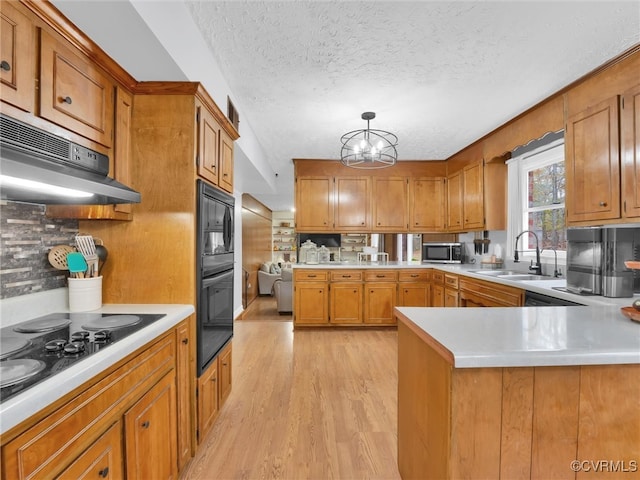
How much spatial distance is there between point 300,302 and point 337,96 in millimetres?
2719

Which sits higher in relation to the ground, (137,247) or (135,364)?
(137,247)

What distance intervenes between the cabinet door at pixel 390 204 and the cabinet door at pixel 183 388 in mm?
3550

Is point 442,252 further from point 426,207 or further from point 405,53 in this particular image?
point 405,53

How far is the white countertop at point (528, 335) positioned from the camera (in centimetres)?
93

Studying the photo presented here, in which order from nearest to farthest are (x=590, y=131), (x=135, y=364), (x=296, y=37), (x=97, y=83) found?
(x=135, y=364), (x=97, y=83), (x=296, y=37), (x=590, y=131)

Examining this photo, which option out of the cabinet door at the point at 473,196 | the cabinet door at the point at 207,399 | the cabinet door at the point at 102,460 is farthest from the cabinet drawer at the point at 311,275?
the cabinet door at the point at 102,460

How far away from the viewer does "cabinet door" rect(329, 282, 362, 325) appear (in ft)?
14.1

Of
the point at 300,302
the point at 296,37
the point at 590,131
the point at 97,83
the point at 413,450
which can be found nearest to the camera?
the point at 413,450

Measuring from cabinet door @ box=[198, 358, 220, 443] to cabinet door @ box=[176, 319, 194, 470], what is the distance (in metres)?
0.10

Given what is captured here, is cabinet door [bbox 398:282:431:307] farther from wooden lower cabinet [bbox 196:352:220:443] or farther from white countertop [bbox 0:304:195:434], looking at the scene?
white countertop [bbox 0:304:195:434]

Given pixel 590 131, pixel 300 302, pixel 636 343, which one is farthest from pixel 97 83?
pixel 300 302

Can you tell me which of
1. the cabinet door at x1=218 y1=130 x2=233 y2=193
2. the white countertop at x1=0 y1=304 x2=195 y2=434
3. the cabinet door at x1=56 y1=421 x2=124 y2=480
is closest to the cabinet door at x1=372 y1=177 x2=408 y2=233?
the cabinet door at x1=218 y1=130 x2=233 y2=193

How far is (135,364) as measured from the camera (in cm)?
117

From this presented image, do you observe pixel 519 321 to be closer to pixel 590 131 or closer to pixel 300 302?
pixel 590 131
